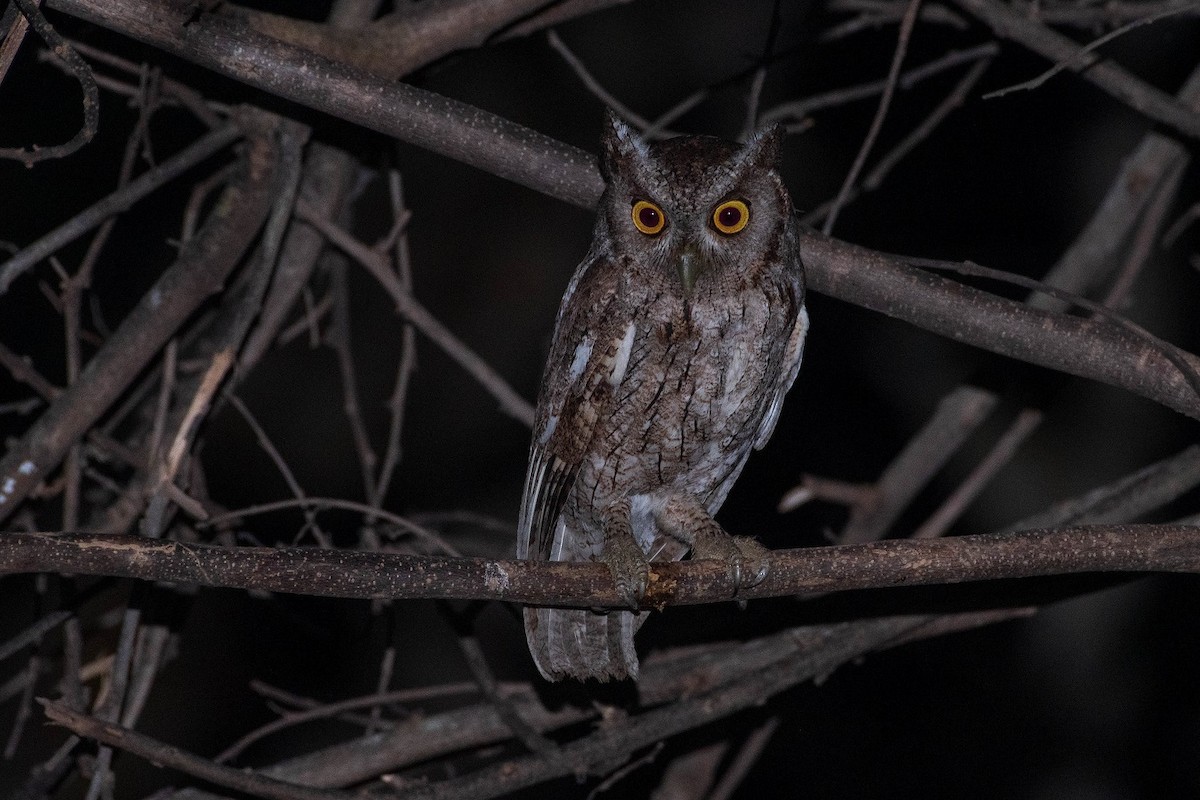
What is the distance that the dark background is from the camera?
4.09 meters

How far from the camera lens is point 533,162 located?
2.16 meters

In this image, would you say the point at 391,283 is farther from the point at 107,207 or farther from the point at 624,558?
the point at 624,558

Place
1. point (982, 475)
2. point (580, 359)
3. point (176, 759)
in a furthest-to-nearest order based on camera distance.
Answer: point (982, 475) < point (580, 359) < point (176, 759)

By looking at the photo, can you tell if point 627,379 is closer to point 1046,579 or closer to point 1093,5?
point 1046,579

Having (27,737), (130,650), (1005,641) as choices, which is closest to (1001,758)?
(1005,641)

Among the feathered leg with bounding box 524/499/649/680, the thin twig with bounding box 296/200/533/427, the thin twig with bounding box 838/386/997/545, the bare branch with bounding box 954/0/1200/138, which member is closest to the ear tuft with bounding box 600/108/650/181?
the thin twig with bounding box 296/200/533/427

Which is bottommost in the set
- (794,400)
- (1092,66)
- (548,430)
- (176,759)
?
(176,759)

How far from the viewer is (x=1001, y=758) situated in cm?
438

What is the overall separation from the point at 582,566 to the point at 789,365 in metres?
0.89

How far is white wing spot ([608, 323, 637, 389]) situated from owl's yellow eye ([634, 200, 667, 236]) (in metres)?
0.20

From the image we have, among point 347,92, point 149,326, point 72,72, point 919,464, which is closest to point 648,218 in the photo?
point 347,92

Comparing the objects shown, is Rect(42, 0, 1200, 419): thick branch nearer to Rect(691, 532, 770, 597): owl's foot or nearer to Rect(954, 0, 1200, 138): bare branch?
Rect(691, 532, 770, 597): owl's foot

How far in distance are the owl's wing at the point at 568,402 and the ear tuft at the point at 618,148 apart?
0.27 m

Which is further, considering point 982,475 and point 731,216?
point 982,475
